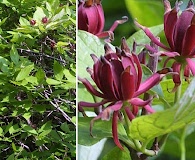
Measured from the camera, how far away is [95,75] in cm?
60

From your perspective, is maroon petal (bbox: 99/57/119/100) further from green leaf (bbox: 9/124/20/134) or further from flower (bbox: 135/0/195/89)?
green leaf (bbox: 9/124/20/134)

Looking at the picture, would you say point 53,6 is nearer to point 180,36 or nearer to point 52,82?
point 52,82

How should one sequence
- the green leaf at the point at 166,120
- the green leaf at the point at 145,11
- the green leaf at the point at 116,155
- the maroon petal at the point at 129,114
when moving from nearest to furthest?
1. the green leaf at the point at 166,120
2. the maroon petal at the point at 129,114
3. the green leaf at the point at 116,155
4. the green leaf at the point at 145,11

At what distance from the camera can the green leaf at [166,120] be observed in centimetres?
52

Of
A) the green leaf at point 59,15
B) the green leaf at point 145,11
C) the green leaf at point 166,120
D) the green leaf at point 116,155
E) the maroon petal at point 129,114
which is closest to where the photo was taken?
the green leaf at point 166,120

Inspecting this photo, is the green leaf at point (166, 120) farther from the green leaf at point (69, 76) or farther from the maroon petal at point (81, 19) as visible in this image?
the green leaf at point (69, 76)

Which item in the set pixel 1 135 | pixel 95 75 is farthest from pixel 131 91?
pixel 1 135

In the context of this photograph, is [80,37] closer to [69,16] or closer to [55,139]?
[69,16]

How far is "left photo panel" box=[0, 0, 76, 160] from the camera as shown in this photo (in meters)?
1.06

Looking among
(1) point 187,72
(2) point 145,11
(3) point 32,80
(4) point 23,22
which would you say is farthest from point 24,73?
(1) point 187,72

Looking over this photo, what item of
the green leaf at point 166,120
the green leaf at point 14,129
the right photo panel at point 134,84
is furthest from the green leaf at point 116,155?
the green leaf at point 14,129

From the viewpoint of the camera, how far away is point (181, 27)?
0.64 meters

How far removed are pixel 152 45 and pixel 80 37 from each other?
11 centimetres

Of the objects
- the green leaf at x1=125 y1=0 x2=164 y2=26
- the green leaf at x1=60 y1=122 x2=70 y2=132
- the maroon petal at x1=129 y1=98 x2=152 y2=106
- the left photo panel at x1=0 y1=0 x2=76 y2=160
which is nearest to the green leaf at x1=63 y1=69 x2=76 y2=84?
the left photo panel at x1=0 y1=0 x2=76 y2=160
